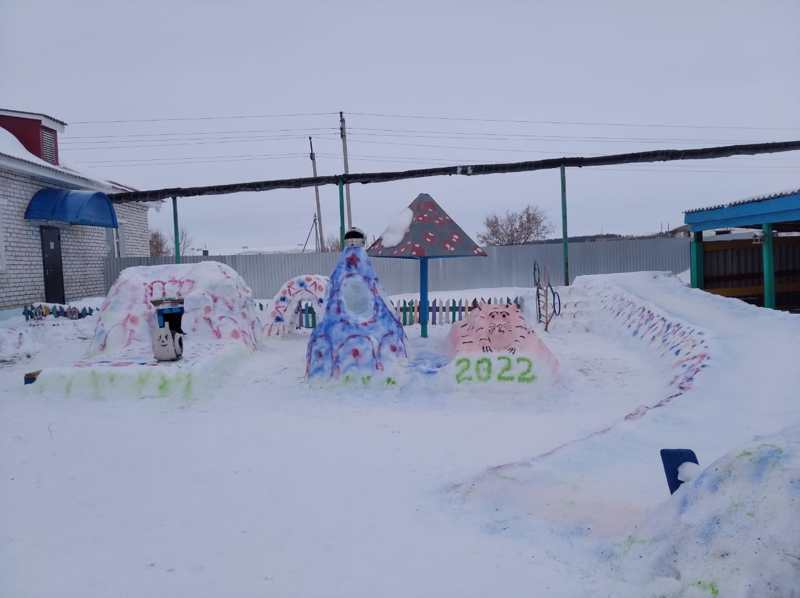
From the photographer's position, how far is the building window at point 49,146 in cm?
1618

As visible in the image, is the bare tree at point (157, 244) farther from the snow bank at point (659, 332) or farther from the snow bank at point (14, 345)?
the snow bank at point (659, 332)

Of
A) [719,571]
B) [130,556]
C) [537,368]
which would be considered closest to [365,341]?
[537,368]

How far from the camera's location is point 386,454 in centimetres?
489

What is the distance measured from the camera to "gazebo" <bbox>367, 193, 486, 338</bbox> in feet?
31.5

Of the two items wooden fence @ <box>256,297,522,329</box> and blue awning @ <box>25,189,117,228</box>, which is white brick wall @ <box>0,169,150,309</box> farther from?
wooden fence @ <box>256,297,522,329</box>

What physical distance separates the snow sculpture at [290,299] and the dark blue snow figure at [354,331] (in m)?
3.60

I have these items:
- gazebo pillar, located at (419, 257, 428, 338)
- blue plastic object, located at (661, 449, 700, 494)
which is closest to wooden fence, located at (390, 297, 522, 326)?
gazebo pillar, located at (419, 257, 428, 338)

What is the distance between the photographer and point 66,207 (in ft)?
48.0

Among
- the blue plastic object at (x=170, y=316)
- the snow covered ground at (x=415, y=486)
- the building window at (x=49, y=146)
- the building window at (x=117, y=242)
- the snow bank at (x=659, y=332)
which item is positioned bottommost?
the snow covered ground at (x=415, y=486)

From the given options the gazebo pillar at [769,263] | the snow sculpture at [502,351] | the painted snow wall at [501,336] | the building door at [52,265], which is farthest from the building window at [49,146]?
the gazebo pillar at [769,263]

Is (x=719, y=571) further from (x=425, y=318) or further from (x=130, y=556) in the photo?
(x=425, y=318)

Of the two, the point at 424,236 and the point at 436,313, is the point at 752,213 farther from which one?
the point at 436,313

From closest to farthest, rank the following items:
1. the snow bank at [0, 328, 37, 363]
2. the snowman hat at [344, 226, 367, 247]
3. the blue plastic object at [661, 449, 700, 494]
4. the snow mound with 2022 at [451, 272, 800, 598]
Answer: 1. the snow mound with 2022 at [451, 272, 800, 598]
2. the blue plastic object at [661, 449, 700, 494]
3. the snowman hat at [344, 226, 367, 247]
4. the snow bank at [0, 328, 37, 363]

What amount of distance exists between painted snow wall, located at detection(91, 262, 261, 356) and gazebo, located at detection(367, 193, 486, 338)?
106 inches
